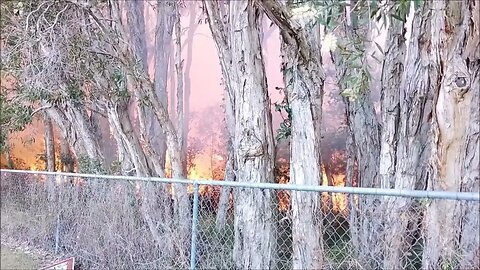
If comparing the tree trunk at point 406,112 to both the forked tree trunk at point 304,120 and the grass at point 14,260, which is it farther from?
the grass at point 14,260

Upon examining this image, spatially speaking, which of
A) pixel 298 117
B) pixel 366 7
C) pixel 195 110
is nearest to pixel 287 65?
pixel 298 117

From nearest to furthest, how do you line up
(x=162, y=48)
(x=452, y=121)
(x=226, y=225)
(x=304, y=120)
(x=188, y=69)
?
(x=452, y=121) < (x=304, y=120) < (x=226, y=225) < (x=162, y=48) < (x=188, y=69)

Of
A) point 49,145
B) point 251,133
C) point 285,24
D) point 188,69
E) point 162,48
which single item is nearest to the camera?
point 285,24

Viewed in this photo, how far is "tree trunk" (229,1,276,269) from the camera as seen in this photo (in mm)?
3986

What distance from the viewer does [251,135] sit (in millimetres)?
4148

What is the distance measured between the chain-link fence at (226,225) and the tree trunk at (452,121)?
0.06ft

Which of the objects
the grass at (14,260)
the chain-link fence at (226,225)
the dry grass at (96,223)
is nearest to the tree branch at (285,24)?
the chain-link fence at (226,225)

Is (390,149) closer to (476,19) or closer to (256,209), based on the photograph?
(256,209)

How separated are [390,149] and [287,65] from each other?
1502 mm

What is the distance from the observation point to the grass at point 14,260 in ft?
9.01

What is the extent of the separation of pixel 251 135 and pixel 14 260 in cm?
209

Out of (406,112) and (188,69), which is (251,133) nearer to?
(406,112)

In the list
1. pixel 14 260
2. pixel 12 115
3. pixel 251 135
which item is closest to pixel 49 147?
pixel 12 115

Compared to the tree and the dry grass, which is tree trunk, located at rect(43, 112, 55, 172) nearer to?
the dry grass
